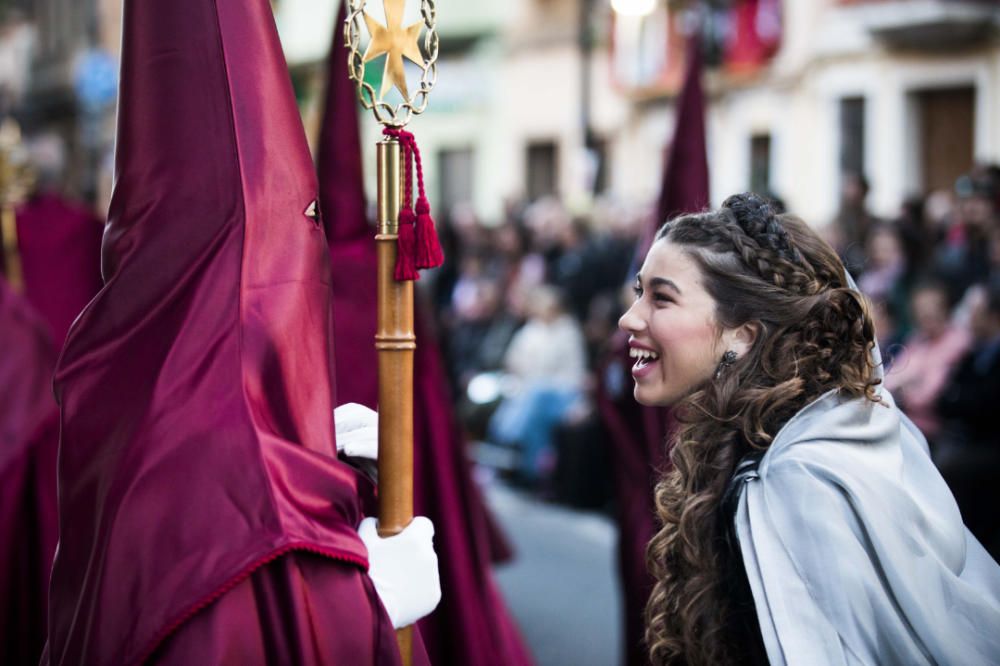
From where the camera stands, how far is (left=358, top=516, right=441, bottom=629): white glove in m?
2.08

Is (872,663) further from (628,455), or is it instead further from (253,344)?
(628,455)

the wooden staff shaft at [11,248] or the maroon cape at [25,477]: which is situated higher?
the wooden staff shaft at [11,248]

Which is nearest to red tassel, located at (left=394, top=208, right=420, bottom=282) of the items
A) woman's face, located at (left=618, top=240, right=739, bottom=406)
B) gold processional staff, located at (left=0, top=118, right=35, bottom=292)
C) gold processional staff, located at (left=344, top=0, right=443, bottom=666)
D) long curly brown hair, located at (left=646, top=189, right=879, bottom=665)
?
gold processional staff, located at (left=344, top=0, right=443, bottom=666)

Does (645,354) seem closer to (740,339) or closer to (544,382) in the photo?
(740,339)

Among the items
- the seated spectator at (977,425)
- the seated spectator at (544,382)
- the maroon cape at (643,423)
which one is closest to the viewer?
the maroon cape at (643,423)

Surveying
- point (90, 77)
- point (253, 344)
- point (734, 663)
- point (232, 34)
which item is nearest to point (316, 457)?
point (253, 344)

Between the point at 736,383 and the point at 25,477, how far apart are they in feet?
8.82

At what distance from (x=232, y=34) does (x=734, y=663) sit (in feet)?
4.16

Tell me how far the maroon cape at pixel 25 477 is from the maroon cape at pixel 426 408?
3.74 feet

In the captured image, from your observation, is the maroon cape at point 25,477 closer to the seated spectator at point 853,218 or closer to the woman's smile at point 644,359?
the woman's smile at point 644,359

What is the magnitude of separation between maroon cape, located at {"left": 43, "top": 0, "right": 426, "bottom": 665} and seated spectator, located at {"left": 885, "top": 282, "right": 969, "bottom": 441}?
458cm

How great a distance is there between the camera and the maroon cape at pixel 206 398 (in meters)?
1.80

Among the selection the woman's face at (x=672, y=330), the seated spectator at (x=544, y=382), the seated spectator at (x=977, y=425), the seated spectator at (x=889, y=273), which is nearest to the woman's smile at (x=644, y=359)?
the woman's face at (x=672, y=330)

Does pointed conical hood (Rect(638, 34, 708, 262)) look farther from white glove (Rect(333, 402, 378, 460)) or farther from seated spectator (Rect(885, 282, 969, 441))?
seated spectator (Rect(885, 282, 969, 441))
